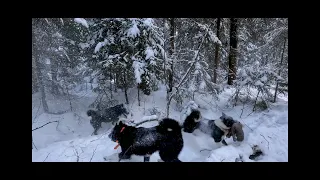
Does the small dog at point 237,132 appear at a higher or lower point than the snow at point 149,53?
lower

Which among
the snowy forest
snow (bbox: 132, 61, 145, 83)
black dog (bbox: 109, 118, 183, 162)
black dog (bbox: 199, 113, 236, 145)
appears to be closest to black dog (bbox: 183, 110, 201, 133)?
the snowy forest

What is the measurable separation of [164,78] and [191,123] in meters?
3.43

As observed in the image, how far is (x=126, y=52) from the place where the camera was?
8.95m

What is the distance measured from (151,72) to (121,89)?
9.13 feet

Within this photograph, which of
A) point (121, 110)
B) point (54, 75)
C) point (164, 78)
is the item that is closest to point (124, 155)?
point (121, 110)

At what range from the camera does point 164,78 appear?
9320 mm

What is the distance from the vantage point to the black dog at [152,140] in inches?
170

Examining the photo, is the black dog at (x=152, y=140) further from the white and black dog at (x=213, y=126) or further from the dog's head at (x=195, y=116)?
the dog's head at (x=195, y=116)

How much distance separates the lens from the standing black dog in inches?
330

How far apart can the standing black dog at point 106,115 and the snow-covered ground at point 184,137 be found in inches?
13.2

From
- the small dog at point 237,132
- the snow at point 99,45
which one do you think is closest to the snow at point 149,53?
A: the snow at point 99,45

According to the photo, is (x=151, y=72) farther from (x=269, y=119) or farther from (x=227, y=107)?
(x=269, y=119)

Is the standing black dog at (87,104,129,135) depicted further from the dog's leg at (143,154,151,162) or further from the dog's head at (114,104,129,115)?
the dog's leg at (143,154,151,162)

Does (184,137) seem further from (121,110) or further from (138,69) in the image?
(121,110)
